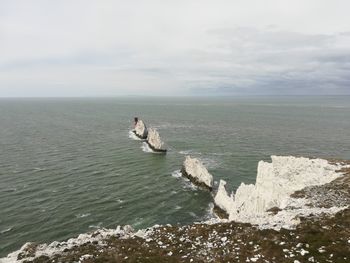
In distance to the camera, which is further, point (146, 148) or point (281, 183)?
point (146, 148)

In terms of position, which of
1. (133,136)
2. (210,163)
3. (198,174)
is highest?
(133,136)

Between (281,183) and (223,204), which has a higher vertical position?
(281,183)

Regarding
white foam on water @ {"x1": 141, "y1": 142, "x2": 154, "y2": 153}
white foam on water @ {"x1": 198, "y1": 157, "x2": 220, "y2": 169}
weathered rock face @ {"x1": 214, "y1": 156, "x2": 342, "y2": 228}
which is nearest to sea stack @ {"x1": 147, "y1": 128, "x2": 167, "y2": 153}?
white foam on water @ {"x1": 141, "y1": 142, "x2": 154, "y2": 153}

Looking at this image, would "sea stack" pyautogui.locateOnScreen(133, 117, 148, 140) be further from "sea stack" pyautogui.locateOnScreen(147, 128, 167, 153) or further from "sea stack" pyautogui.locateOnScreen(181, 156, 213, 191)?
"sea stack" pyautogui.locateOnScreen(181, 156, 213, 191)

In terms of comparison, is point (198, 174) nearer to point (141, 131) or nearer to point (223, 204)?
point (223, 204)

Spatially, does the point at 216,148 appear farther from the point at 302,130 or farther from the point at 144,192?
the point at 302,130

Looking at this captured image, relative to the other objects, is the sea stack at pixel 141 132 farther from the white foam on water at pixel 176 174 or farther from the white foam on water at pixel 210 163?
the white foam on water at pixel 176 174

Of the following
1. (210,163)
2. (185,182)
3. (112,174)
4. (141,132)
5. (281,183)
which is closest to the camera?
(281,183)

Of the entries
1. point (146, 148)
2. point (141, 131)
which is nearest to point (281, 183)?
point (146, 148)
